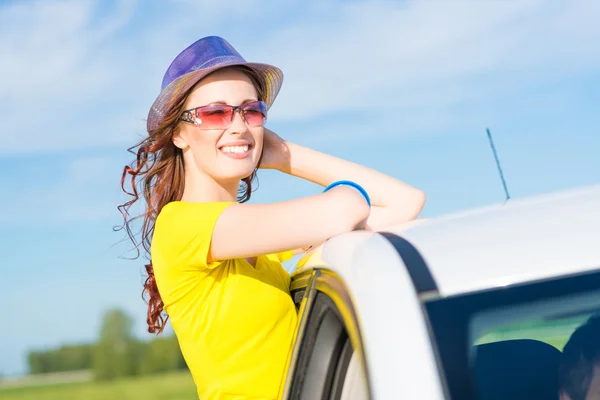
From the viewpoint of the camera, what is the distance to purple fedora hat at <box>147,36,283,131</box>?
10.9 feet

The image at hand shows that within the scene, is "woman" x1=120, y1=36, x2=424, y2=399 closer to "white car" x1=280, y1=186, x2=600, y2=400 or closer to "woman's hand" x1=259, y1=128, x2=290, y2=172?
"woman's hand" x1=259, y1=128, x2=290, y2=172

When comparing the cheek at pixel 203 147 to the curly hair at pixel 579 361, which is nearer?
the curly hair at pixel 579 361

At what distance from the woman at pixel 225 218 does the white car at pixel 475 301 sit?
687 mm

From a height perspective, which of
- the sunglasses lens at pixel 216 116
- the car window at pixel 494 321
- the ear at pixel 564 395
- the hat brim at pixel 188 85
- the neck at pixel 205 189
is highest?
the hat brim at pixel 188 85

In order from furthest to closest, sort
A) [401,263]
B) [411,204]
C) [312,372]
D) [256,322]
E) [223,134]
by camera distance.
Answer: [411,204] < [223,134] < [256,322] < [312,372] < [401,263]

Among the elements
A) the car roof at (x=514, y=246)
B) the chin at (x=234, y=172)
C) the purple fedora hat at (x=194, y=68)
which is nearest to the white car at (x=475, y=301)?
the car roof at (x=514, y=246)

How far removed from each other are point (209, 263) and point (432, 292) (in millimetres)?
1220

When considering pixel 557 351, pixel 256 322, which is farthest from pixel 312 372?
pixel 557 351

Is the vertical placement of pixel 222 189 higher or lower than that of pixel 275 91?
lower

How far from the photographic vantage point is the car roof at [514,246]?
177cm

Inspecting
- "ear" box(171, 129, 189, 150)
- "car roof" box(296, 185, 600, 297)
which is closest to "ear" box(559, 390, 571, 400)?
"car roof" box(296, 185, 600, 297)

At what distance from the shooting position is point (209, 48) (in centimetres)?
342

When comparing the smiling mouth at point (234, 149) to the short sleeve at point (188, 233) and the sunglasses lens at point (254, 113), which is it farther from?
the short sleeve at point (188, 233)

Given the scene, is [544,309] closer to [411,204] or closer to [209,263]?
[209,263]
